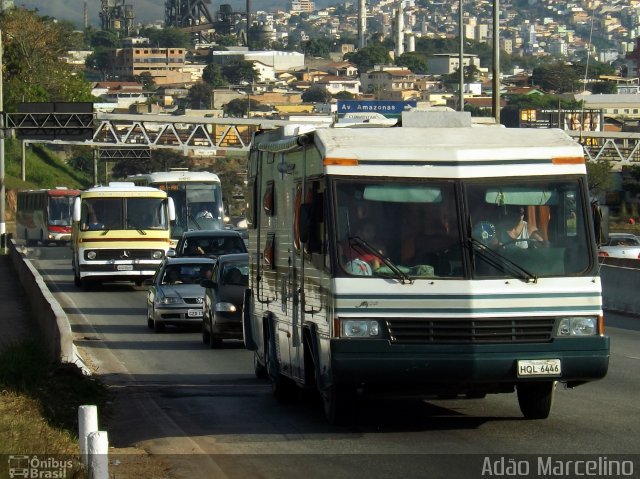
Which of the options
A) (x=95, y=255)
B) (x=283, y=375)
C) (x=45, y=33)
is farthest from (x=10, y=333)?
(x=45, y=33)

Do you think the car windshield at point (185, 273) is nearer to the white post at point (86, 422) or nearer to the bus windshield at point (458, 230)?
the bus windshield at point (458, 230)

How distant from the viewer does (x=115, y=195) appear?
36.7 meters

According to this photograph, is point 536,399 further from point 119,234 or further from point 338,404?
point 119,234

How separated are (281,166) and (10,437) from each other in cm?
Answer: 406

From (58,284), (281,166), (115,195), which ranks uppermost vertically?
(281,166)

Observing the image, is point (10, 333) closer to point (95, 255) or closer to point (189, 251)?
point (189, 251)

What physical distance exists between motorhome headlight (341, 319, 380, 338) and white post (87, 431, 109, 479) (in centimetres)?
339

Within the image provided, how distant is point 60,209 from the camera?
220 feet

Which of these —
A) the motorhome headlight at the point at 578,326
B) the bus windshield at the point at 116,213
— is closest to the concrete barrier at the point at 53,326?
the motorhome headlight at the point at 578,326

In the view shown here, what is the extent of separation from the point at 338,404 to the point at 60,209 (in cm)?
5609

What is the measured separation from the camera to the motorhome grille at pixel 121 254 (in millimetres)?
36656

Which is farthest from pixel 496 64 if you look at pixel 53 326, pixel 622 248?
pixel 53 326

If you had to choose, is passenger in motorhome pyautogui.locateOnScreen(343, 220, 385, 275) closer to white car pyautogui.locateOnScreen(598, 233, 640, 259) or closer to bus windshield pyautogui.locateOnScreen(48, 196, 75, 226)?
white car pyautogui.locateOnScreen(598, 233, 640, 259)

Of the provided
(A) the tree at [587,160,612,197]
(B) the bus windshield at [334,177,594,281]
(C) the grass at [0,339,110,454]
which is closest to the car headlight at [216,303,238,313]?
(C) the grass at [0,339,110,454]
